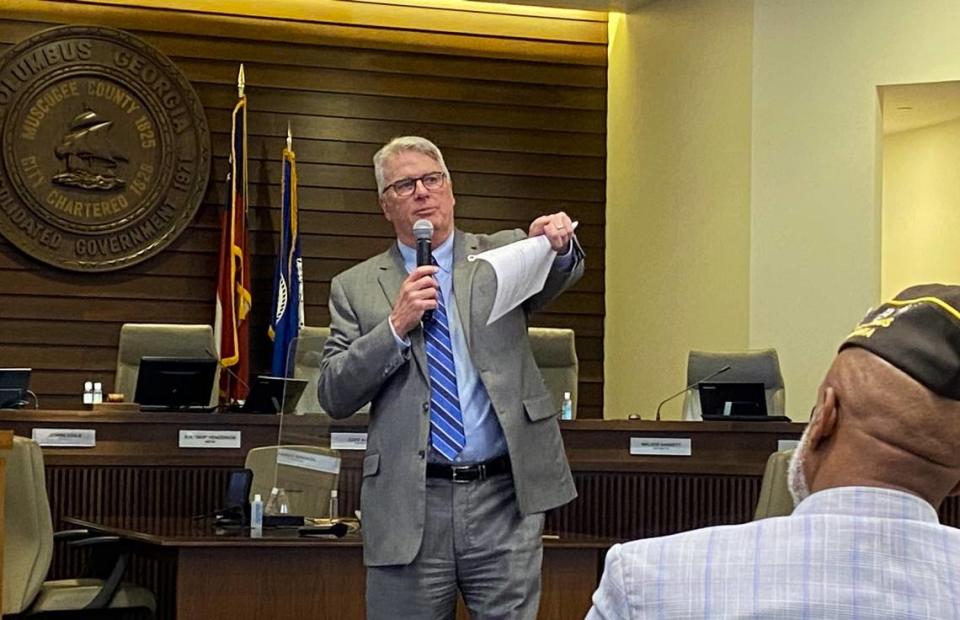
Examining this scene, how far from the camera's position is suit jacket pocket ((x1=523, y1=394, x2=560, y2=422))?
2.80m

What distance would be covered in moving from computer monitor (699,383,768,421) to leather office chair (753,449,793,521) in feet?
7.33

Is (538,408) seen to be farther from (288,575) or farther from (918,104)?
(918,104)

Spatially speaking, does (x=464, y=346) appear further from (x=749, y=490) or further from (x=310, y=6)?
(x=310, y=6)

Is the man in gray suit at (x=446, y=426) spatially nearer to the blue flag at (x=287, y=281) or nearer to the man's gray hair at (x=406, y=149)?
the man's gray hair at (x=406, y=149)

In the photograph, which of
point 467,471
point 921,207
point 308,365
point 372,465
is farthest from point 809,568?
point 921,207

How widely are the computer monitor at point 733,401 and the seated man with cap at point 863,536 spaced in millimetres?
5383

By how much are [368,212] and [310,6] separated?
129 cm

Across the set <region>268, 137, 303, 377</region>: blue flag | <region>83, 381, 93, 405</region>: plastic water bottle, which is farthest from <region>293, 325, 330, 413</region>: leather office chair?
<region>268, 137, 303, 377</region>: blue flag

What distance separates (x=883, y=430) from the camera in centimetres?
109

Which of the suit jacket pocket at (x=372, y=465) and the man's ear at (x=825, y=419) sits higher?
the man's ear at (x=825, y=419)

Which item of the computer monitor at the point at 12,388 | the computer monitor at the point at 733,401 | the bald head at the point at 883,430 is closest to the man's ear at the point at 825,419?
A: the bald head at the point at 883,430

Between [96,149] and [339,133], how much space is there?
1.43 metres

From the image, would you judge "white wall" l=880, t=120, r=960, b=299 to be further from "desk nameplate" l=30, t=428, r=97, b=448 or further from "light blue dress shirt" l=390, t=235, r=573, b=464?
"light blue dress shirt" l=390, t=235, r=573, b=464

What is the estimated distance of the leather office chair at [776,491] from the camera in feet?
13.4
